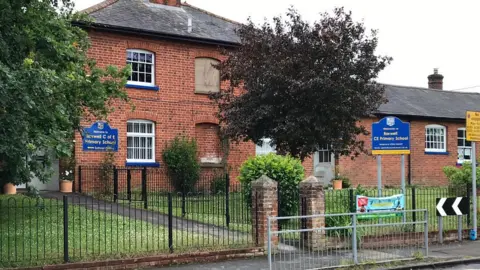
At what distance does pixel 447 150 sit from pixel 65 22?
76.7ft

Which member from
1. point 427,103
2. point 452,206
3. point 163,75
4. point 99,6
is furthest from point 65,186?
point 427,103

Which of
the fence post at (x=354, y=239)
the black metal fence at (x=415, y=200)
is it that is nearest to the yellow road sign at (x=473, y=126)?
the black metal fence at (x=415, y=200)

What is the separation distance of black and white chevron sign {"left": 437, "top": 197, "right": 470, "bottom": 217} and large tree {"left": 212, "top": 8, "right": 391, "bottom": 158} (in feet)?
13.5

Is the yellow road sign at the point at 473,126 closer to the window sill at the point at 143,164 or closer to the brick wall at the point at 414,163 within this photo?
the window sill at the point at 143,164

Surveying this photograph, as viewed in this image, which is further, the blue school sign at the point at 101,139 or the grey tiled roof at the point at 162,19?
the grey tiled roof at the point at 162,19

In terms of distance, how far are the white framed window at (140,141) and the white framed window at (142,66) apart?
1.57m

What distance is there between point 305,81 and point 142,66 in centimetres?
835

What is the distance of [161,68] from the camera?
2247 centimetres

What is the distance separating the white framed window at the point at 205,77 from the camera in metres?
23.5

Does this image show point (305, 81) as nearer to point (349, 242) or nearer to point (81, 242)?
point (349, 242)

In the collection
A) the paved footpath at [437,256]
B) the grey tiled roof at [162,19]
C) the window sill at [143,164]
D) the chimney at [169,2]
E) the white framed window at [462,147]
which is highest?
the chimney at [169,2]

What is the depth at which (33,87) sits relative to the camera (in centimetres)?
863

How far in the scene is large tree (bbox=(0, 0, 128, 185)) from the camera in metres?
8.66

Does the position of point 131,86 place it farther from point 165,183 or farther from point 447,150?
point 447,150
